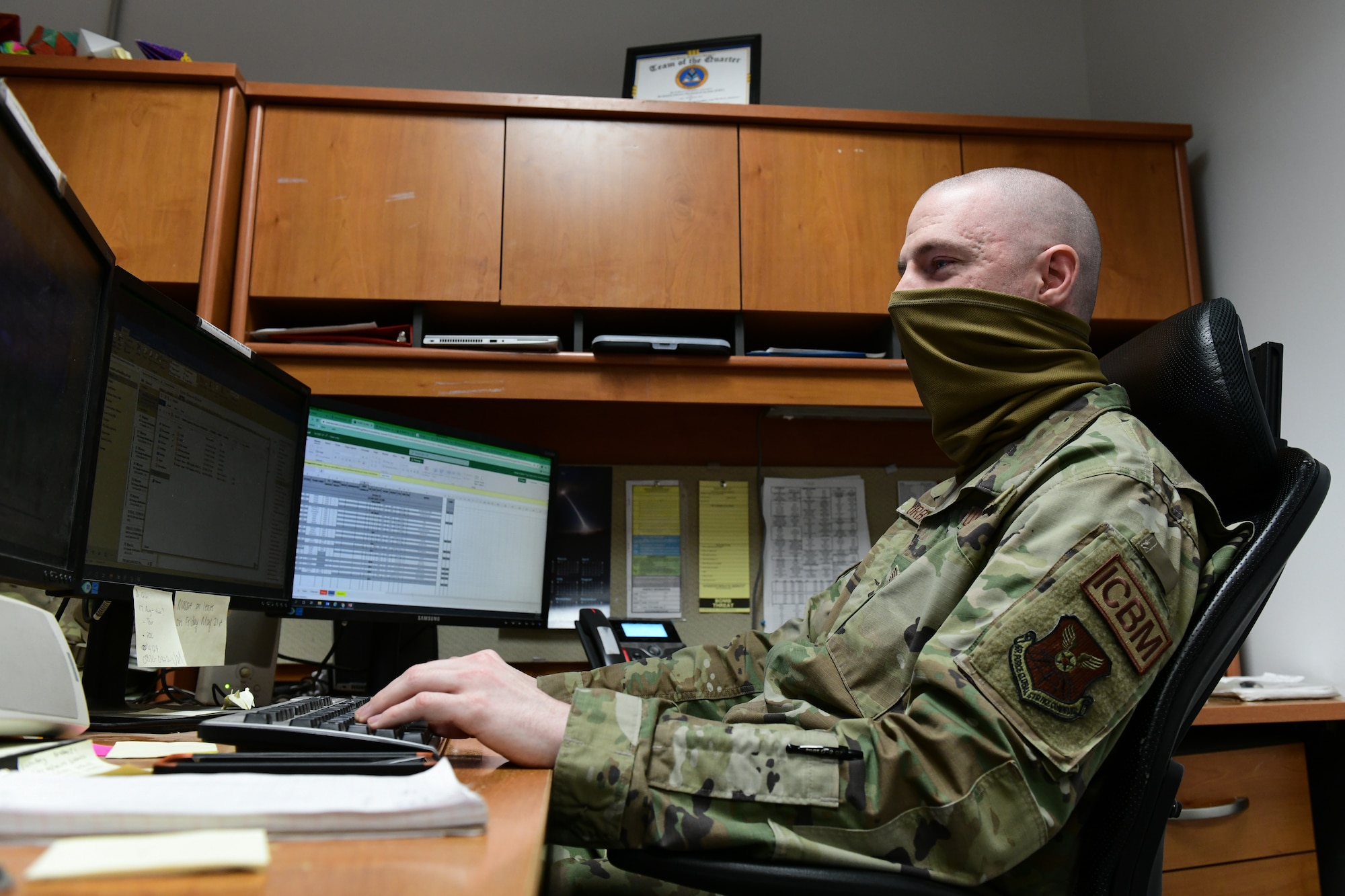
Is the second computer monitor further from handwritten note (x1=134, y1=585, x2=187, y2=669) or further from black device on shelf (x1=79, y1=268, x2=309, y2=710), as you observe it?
handwritten note (x1=134, y1=585, x2=187, y2=669)

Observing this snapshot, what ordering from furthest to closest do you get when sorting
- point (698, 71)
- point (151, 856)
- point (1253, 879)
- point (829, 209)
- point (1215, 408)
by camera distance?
point (698, 71), point (829, 209), point (1253, 879), point (1215, 408), point (151, 856)

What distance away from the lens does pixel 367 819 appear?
0.36 m

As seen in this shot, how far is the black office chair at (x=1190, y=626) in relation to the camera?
0.62 m

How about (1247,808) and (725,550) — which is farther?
(725,550)

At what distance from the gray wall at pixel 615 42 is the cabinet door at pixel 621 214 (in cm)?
54

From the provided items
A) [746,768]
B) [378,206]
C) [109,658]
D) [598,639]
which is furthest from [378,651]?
[746,768]

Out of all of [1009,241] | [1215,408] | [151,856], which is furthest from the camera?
[1009,241]

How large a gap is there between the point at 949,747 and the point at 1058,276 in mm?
641

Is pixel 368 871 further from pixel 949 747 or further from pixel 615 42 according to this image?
Answer: pixel 615 42

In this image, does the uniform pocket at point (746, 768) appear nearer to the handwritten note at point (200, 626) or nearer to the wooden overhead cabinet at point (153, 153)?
the handwritten note at point (200, 626)

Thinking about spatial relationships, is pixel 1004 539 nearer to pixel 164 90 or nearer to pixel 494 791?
pixel 494 791

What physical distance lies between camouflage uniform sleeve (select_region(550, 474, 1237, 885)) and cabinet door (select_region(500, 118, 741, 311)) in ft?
3.58

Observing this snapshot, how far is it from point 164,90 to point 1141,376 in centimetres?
173

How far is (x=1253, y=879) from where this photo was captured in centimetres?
125
